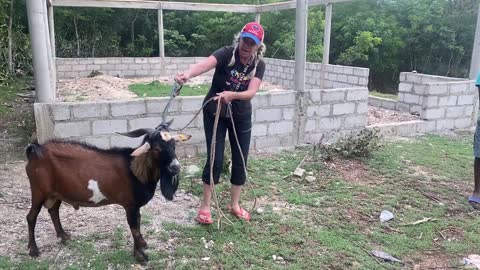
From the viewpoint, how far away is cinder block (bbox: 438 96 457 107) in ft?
22.3

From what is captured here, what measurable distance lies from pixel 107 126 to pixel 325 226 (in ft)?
8.65

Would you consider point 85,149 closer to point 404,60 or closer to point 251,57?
point 251,57

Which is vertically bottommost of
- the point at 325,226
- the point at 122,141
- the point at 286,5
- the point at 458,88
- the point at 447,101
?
the point at 325,226

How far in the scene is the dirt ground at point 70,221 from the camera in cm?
305

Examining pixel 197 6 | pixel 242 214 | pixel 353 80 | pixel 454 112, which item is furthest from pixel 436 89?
pixel 197 6

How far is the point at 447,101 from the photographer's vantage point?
686cm

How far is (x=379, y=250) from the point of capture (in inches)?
128

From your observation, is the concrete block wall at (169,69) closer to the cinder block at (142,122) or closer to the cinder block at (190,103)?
the cinder block at (190,103)

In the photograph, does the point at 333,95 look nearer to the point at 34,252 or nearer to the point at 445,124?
the point at 445,124

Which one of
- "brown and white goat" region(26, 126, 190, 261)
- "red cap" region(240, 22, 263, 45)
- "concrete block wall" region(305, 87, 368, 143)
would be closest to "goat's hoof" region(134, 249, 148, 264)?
"brown and white goat" region(26, 126, 190, 261)

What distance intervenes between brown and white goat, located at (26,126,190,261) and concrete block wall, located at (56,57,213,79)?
1209 cm

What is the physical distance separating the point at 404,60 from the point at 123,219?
53.4 ft

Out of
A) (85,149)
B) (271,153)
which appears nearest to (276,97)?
(271,153)

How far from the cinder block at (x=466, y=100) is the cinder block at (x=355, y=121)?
1.93m
